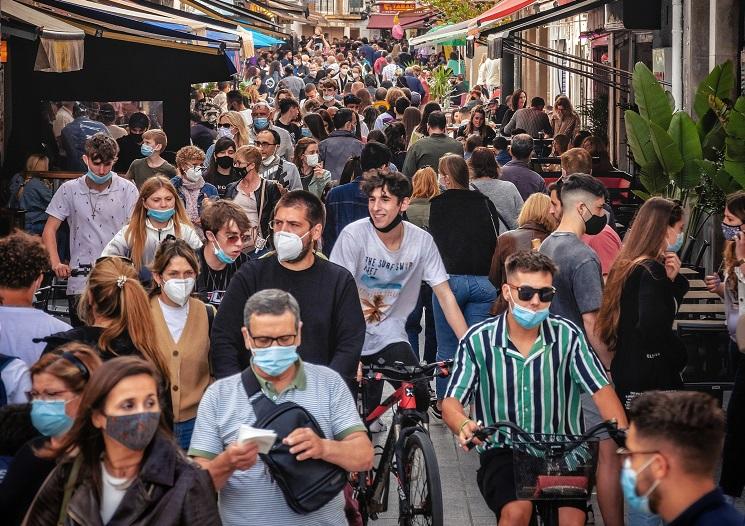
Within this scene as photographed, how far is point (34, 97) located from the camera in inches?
623

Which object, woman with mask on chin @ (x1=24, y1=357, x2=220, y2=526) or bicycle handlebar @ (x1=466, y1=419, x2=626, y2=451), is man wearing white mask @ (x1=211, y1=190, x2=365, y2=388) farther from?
woman with mask on chin @ (x1=24, y1=357, x2=220, y2=526)

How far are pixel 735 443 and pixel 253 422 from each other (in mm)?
3344

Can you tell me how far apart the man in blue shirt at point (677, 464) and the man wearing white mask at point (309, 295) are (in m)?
2.56

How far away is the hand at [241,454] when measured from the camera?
4.54 meters

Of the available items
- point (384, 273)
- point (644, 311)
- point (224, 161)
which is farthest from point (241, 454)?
point (224, 161)

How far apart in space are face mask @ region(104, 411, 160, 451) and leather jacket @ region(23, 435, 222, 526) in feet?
0.18

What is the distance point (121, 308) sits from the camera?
20.1 feet

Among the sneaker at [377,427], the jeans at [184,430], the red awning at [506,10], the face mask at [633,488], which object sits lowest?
the sneaker at [377,427]

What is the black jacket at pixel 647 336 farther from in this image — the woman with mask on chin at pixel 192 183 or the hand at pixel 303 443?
the woman with mask on chin at pixel 192 183

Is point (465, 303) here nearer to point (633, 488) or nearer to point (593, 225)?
point (593, 225)

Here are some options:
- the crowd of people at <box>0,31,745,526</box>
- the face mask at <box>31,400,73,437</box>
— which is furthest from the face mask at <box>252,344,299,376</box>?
the face mask at <box>31,400,73,437</box>

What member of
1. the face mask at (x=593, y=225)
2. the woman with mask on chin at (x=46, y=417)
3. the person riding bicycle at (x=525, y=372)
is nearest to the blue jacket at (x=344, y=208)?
the face mask at (x=593, y=225)

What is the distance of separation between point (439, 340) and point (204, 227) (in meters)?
2.30

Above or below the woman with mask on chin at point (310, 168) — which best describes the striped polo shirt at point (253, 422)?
below
